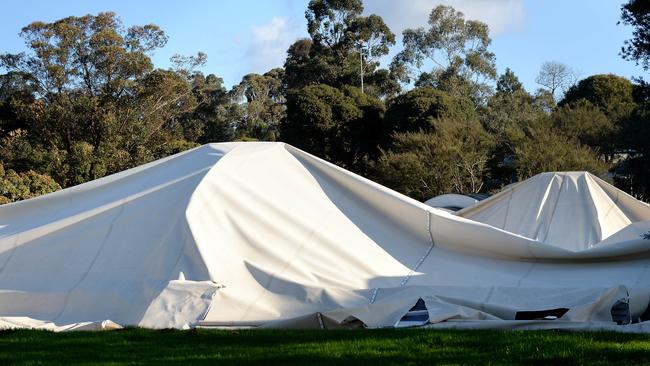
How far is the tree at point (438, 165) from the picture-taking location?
35938 mm

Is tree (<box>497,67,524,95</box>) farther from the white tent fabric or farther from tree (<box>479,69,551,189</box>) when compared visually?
the white tent fabric

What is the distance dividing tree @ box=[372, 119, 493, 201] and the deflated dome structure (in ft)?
80.3

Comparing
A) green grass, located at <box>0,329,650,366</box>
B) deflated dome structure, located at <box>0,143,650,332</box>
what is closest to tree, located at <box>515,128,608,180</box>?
deflated dome structure, located at <box>0,143,650,332</box>

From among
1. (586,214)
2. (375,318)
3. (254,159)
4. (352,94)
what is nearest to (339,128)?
(352,94)

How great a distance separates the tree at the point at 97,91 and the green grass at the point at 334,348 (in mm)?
31081

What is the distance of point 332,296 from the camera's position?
30.3 feet

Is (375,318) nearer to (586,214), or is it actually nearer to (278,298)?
(278,298)

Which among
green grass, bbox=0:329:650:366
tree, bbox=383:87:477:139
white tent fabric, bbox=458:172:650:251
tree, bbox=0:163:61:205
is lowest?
tree, bbox=0:163:61:205

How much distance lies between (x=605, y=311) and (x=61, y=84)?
119ft

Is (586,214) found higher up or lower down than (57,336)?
higher up

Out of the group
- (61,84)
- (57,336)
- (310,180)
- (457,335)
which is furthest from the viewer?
(61,84)

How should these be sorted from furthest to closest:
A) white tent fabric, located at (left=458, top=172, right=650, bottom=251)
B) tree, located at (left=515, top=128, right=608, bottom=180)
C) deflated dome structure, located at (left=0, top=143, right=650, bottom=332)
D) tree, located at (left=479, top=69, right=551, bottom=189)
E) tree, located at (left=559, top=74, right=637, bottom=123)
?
tree, located at (left=559, top=74, right=637, bottom=123) < tree, located at (left=479, top=69, right=551, bottom=189) < tree, located at (left=515, top=128, right=608, bottom=180) < white tent fabric, located at (left=458, top=172, right=650, bottom=251) < deflated dome structure, located at (left=0, top=143, right=650, bottom=332)

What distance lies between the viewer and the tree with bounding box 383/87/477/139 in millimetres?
41812

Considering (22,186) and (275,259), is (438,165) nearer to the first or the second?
(22,186)
